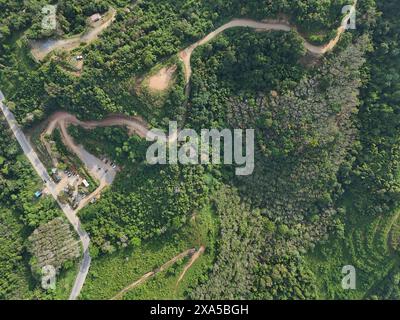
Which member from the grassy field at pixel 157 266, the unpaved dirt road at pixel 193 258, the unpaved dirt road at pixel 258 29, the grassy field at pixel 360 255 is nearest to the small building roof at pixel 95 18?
the unpaved dirt road at pixel 258 29

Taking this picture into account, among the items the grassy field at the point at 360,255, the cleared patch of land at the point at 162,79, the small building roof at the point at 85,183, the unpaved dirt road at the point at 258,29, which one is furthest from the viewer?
the grassy field at the point at 360,255

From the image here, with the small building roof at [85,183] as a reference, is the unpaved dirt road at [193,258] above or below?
below

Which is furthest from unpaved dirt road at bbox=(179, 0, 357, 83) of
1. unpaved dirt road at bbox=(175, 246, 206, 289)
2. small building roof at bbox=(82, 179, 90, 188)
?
unpaved dirt road at bbox=(175, 246, 206, 289)

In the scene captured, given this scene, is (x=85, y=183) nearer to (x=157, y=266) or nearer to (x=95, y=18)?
(x=157, y=266)

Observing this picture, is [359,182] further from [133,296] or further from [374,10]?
[133,296]

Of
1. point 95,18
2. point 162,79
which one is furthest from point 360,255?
point 95,18

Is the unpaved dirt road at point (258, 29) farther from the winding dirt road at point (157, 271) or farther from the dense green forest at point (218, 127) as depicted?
the winding dirt road at point (157, 271)
